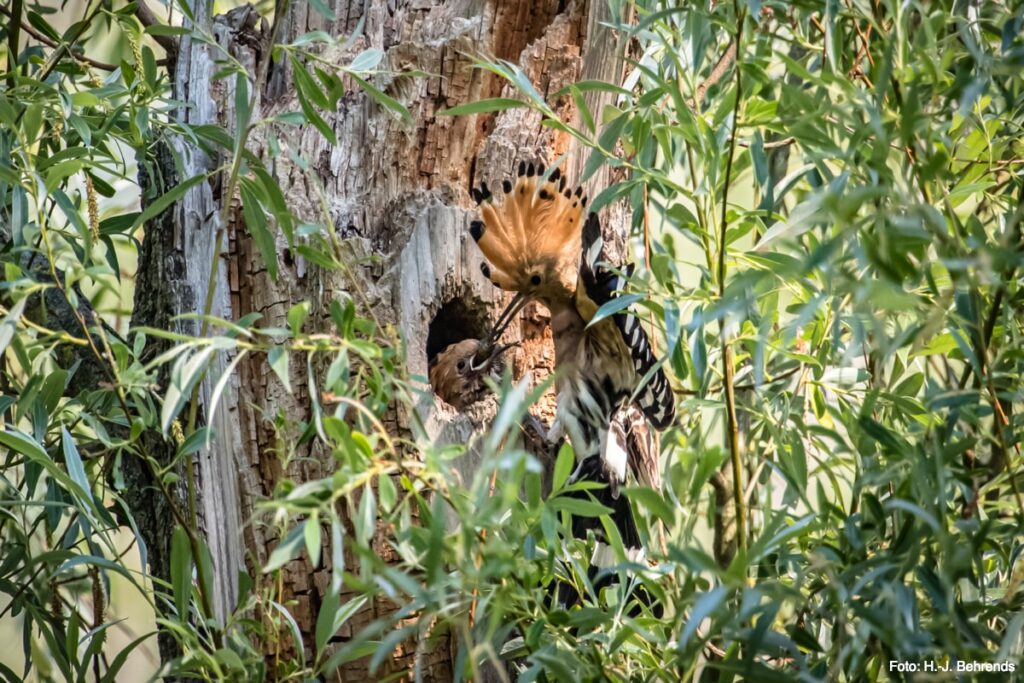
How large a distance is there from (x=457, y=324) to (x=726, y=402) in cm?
70

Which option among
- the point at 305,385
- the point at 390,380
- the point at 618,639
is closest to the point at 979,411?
the point at 618,639

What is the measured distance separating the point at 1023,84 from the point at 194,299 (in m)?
0.99

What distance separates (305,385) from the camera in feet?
3.97

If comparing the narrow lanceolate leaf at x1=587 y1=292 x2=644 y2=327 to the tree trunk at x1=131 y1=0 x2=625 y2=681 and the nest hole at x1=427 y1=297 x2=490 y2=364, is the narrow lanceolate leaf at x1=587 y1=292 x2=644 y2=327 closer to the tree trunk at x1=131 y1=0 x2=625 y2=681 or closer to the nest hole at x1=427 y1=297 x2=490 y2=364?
the tree trunk at x1=131 y1=0 x2=625 y2=681

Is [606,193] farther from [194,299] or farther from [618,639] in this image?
[194,299]

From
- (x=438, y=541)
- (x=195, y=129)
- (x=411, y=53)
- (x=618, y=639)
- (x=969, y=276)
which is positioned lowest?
(x=618, y=639)

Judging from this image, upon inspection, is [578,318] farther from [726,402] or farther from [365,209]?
[726,402]

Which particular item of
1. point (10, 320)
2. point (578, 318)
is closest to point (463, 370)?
point (578, 318)

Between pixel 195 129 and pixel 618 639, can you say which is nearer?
pixel 618 639

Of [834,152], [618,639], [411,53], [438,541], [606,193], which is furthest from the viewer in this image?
[411,53]

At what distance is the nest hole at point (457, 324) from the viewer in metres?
1.39

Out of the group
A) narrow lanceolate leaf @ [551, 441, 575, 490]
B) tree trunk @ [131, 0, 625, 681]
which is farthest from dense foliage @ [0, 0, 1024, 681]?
tree trunk @ [131, 0, 625, 681]

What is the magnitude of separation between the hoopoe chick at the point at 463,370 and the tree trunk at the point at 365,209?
4 centimetres

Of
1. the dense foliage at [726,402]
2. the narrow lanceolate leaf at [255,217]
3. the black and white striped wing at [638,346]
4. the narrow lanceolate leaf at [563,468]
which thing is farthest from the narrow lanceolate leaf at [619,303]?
the black and white striped wing at [638,346]
